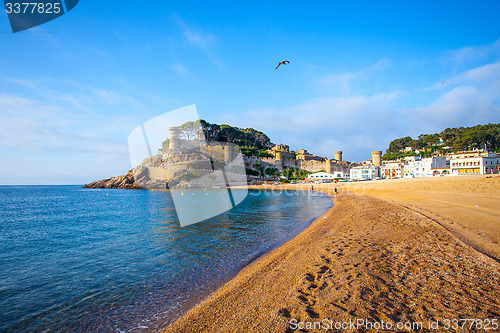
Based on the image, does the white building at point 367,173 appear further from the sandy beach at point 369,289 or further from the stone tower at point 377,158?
the sandy beach at point 369,289

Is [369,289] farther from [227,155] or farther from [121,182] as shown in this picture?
[121,182]

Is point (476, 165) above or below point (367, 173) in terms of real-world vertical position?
above

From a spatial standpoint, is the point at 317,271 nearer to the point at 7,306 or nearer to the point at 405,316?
the point at 405,316

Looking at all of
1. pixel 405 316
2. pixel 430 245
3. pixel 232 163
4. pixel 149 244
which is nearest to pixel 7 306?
pixel 149 244

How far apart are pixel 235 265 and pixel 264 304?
10.7 ft

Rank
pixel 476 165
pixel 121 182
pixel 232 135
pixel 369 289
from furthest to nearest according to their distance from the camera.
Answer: pixel 232 135, pixel 121 182, pixel 476 165, pixel 369 289

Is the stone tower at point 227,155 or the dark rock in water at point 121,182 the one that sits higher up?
the stone tower at point 227,155

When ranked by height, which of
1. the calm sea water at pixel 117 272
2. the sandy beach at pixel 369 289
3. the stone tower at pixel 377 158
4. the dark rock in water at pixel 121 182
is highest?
the stone tower at pixel 377 158

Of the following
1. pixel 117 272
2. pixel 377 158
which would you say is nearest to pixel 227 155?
pixel 377 158

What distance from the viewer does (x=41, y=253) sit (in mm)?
9305

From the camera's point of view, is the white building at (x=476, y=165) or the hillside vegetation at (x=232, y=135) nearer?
the white building at (x=476, y=165)

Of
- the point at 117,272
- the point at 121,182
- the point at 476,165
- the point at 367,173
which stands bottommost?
the point at 117,272

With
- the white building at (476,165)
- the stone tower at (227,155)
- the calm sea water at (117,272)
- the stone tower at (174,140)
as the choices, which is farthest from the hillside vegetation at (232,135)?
the calm sea water at (117,272)

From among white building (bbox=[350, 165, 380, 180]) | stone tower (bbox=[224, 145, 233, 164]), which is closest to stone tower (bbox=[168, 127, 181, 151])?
stone tower (bbox=[224, 145, 233, 164])
